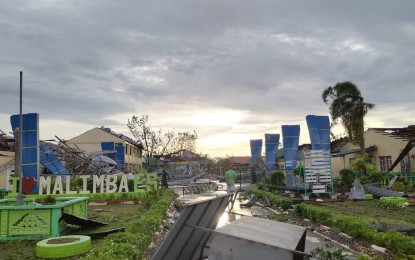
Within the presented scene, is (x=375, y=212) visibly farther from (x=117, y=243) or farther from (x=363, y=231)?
(x=117, y=243)

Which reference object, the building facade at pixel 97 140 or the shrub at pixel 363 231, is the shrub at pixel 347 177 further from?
the building facade at pixel 97 140

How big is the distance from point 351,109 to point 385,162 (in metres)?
5.72

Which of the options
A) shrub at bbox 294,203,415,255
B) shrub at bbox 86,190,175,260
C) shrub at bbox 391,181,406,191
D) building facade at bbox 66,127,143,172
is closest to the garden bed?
shrub at bbox 86,190,175,260

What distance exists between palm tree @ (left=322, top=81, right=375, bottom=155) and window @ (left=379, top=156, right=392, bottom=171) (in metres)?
2.26

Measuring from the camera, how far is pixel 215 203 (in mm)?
6180

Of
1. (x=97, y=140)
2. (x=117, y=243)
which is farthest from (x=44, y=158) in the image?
(x=97, y=140)

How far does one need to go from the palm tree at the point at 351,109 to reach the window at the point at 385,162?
2.26 meters

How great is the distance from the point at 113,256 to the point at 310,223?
7.93 metres

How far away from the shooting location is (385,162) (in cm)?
3494

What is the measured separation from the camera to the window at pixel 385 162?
3411cm

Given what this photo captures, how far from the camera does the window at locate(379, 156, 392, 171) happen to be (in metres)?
34.1

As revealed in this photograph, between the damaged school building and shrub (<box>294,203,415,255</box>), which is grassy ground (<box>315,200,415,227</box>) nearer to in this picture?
shrub (<box>294,203,415,255</box>)

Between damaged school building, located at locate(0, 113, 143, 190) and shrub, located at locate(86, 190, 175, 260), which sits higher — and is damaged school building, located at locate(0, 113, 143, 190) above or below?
above

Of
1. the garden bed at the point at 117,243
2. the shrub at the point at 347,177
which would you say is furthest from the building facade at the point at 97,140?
the garden bed at the point at 117,243
